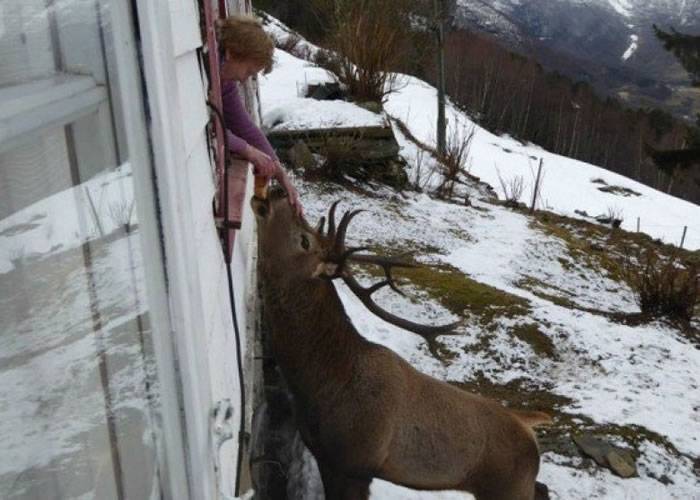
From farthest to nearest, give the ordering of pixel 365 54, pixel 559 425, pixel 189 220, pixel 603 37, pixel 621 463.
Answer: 1. pixel 603 37
2. pixel 365 54
3. pixel 559 425
4. pixel 621 463
5. pixel 189 220

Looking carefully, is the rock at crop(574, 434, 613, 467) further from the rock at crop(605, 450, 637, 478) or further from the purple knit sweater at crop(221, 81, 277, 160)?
the purple knit sweater at crop(221, 81, 277, 160)

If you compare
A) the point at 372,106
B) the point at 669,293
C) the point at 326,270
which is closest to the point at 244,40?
the point at 326,270

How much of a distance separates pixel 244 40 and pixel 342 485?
1.73m

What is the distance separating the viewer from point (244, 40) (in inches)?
110

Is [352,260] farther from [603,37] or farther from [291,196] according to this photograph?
[603,37]

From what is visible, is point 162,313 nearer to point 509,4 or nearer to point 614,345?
point 614,345

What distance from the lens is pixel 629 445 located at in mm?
4105

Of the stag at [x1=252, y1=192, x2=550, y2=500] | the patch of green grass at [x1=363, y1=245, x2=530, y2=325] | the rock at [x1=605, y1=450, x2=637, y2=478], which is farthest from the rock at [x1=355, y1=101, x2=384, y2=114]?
the stag at [x1=252, y1=192, x2=550, y2=500]

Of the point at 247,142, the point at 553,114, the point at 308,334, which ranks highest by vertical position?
the point at 247,142

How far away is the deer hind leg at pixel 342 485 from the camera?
268 cm

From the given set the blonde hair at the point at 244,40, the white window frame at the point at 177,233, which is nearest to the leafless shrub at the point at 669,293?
the blonde hair at the point at 244,40

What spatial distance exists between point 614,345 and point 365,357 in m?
3.22

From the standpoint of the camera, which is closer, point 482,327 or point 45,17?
point 45,17

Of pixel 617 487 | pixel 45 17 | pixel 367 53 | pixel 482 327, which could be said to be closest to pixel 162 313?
pixel 45 17
